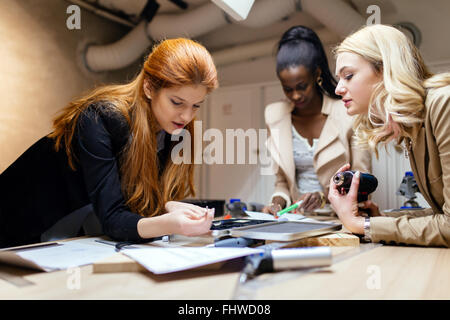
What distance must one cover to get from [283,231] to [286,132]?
142 centimetres

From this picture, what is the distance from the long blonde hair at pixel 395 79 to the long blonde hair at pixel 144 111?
→ 0.53m

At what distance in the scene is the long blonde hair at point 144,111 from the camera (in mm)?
1118

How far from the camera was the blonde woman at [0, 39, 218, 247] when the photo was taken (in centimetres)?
107

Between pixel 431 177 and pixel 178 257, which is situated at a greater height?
pixel 431 177

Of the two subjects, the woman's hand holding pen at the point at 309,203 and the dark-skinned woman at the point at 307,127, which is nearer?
the woman's hand holding pen at the point at 309,203

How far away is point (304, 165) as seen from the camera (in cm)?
214

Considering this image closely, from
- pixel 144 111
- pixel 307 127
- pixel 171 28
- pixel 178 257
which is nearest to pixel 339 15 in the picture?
pixel 307 127

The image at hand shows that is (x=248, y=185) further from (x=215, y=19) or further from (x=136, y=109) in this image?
(x=136, y=109)

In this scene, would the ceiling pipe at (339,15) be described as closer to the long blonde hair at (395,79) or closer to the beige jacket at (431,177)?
the long blonde hair at (395,79)

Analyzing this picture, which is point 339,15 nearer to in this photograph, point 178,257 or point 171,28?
point 171,28

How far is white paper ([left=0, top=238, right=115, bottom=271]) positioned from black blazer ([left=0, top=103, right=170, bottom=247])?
13cm

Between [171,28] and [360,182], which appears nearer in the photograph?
[360,182]

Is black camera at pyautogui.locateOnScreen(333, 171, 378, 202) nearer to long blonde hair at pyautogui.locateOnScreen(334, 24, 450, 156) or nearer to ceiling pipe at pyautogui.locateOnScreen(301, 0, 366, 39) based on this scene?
long blonde hair at pyautogui.locateOnScreen(334, 24, 450, 156)

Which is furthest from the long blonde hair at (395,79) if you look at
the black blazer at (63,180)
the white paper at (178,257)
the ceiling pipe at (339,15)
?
the ceiling pipe at (339,15)
